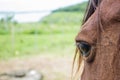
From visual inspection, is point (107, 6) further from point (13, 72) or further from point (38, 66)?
point (38, 66)

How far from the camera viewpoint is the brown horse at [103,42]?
0.89 meters

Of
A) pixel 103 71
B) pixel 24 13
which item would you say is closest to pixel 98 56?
pixel 103 71

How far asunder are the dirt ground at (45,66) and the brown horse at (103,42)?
5.90 metres

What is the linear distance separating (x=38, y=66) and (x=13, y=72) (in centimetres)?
104

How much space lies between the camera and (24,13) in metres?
9.80

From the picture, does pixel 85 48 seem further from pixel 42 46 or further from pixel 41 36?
pixel 41 36

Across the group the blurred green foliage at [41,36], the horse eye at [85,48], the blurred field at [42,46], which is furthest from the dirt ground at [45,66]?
the horse eye at [85,48]

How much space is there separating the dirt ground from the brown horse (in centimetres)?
590

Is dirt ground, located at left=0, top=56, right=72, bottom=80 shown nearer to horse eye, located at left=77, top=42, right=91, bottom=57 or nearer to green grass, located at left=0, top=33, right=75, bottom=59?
green grass, located at left=0, top=33, right=75, bottom=59

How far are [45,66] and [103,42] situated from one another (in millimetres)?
7285

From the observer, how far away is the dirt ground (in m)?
7.32

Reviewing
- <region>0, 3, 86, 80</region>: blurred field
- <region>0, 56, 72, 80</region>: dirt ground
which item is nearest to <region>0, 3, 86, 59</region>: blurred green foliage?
<region>0, 3, 86, 80</region>: blurred field

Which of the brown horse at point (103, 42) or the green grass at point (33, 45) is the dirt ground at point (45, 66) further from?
the brown horse at point (103, 42)

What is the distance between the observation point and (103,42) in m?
0.93
